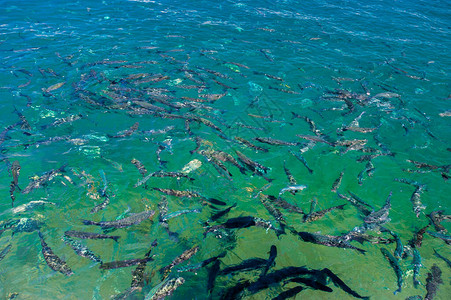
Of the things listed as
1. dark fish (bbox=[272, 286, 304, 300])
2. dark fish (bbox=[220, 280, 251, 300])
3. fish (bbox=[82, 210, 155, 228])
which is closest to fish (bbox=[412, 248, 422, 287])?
dark fish (bbox=[272, 286, 304, 300])

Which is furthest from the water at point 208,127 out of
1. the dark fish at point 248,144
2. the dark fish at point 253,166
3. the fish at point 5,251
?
the dark fish at point 248,144

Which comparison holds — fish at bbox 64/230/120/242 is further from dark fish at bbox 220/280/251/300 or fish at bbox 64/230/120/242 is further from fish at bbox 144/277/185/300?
dark fish at bbox 220/280/251/300

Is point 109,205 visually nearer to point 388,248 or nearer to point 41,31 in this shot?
point 388,248

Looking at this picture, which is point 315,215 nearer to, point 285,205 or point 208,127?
point 285,205

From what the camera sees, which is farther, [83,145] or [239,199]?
[83,145]

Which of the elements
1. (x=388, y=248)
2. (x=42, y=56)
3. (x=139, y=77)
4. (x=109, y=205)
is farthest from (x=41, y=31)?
(x=388, y=248)

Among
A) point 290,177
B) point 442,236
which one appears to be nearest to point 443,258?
point 442,236

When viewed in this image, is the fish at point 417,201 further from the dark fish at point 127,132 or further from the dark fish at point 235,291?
the dark fish at point 127,132
